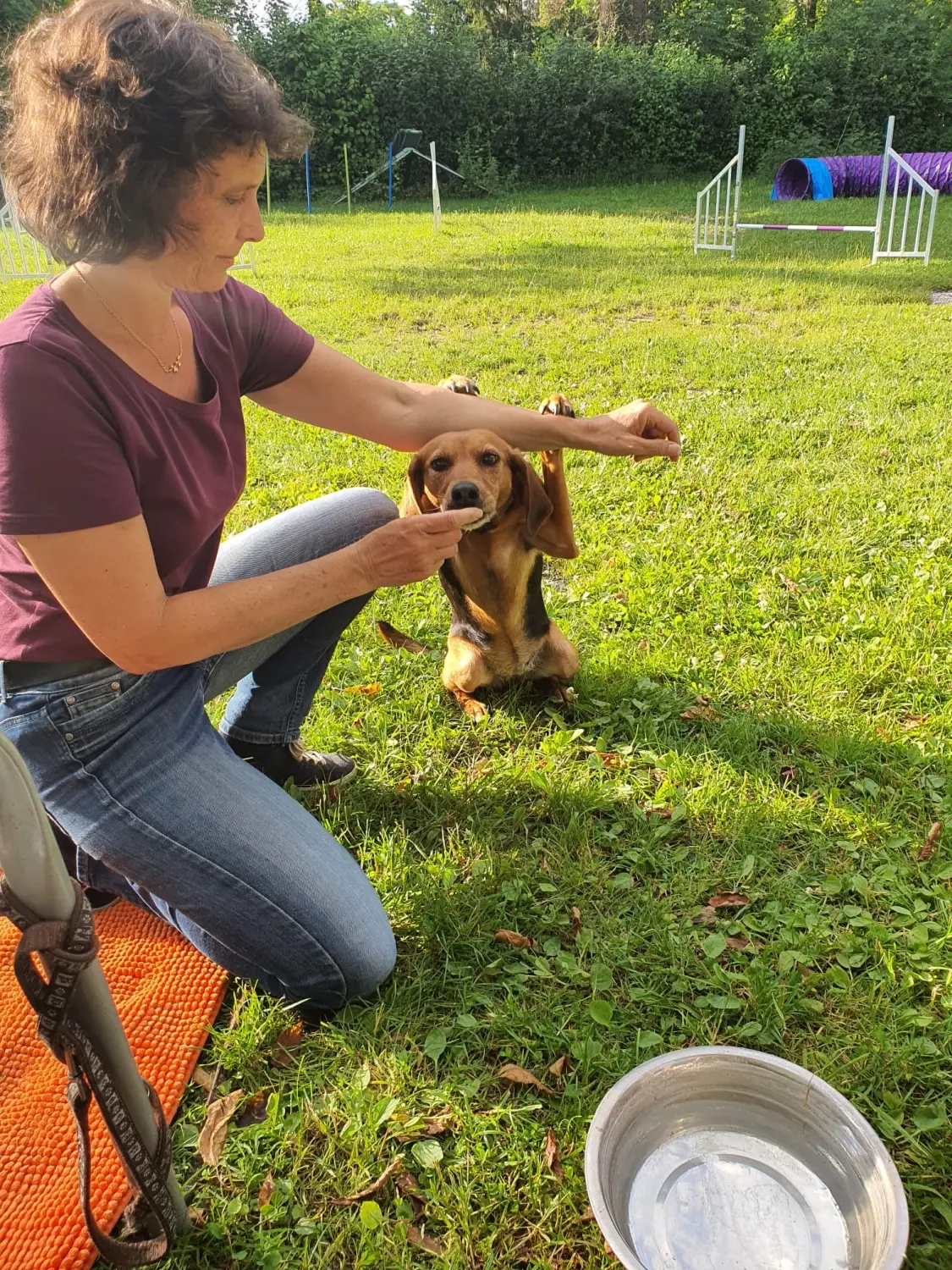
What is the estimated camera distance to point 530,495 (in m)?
2.97

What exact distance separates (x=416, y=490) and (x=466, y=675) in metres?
0.74

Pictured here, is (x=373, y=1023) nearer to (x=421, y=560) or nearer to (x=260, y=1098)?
(x=260, y=1098)

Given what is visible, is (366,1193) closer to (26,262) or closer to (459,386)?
(459,386)

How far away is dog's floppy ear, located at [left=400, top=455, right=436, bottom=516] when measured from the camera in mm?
2844

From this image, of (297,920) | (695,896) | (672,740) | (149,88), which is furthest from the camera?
(672,740)

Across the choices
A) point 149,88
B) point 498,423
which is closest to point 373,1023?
point 498,423

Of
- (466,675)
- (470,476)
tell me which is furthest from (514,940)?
Result: (470,476)

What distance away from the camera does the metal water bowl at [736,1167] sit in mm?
1655

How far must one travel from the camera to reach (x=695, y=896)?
253 centimetres

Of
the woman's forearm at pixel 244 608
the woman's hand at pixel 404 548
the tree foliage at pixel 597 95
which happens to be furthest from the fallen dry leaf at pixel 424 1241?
the tree foliage at pixel 597 95

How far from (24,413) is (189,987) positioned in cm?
148

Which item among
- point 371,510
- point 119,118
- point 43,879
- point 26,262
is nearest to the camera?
point 43,879

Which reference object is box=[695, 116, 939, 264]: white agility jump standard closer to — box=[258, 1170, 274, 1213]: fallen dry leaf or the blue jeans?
the blue jeans

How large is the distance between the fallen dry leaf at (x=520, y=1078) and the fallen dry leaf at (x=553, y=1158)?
11 cm
